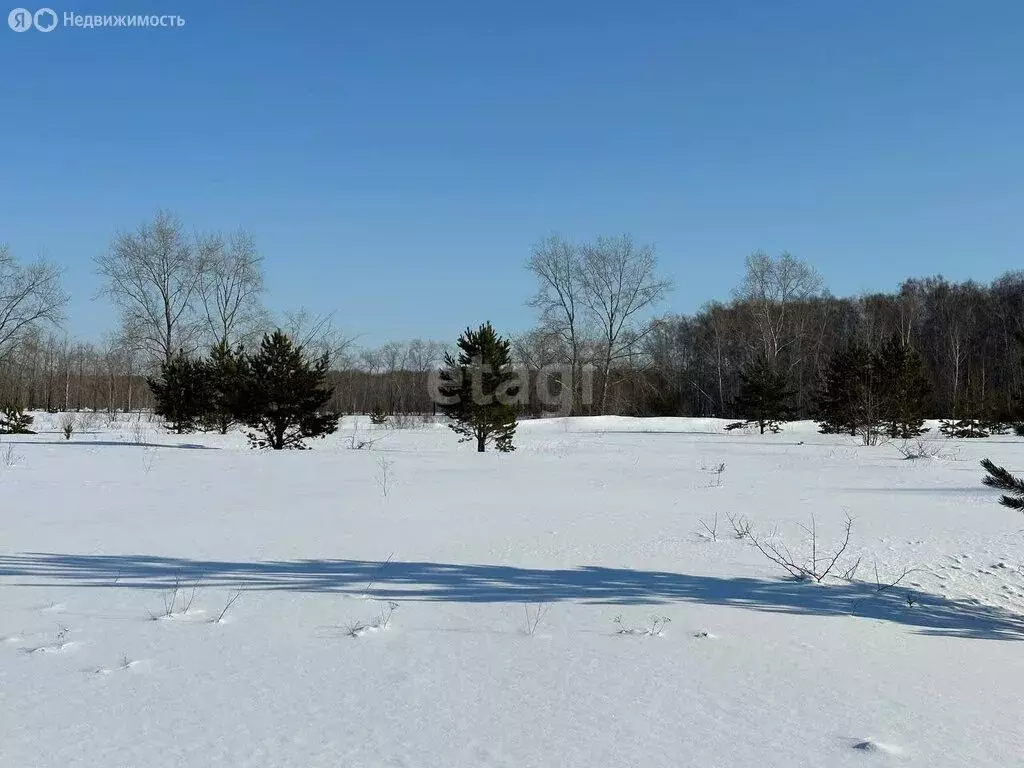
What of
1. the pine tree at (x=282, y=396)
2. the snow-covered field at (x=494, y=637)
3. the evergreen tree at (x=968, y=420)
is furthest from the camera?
the evergreen tree at (x=968, y=420)

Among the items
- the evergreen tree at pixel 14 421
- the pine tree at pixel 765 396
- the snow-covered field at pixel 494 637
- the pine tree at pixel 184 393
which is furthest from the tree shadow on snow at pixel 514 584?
the pine tree at pixel 765 396

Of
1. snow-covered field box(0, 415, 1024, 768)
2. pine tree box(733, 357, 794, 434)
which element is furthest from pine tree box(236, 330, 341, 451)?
pine tree box(733, 357, 794, 434)

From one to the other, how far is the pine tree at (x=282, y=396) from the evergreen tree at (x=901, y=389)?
2080 cm

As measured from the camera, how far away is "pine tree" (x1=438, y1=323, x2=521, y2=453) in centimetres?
1967

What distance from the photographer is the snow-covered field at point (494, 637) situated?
2320 mm

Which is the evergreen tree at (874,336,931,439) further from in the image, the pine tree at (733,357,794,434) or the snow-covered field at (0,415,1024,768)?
the snow-covered field at (0,415,1024,768)

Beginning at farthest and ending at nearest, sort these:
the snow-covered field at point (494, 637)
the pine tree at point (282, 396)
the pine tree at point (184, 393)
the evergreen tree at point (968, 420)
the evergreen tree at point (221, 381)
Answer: the evergreen tree at point (968, 420) → the pine tree at point (184, 393) → the evergreen tree at point (221, 381) → the pine tree at point (282, 396) → the snow-covered field at point (494, 637)

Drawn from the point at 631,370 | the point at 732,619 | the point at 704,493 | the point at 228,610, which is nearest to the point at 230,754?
the point at 228,610

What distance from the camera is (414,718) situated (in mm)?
2492

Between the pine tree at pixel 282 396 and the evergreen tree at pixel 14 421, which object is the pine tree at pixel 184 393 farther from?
the pine tree at pixel 282 396

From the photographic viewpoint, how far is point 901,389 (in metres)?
26.2

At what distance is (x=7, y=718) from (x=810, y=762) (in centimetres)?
283

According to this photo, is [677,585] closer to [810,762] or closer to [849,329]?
[810,762]

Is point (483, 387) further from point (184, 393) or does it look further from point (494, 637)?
point (494, 637)
